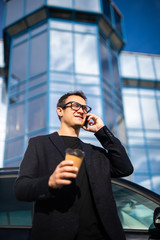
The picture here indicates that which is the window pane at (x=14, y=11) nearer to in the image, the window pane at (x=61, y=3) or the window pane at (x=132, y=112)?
the window pane at (x=61, y=3)

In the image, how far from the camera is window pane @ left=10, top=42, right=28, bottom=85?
1111cm

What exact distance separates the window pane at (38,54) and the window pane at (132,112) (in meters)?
6.52

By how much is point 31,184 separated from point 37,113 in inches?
344

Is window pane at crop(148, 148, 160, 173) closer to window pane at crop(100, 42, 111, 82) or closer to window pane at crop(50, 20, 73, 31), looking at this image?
window pane at crop(100, 42, 111, 82)

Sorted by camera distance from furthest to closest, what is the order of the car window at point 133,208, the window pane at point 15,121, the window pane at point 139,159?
the window pane at point 139,159, the window pane at point 15,121, the car window at point 133,208

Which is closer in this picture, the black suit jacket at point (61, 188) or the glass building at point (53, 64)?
the black suit jacket at point (61, 188)

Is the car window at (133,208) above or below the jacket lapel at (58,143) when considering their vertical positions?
below

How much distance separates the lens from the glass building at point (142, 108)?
1393 cm

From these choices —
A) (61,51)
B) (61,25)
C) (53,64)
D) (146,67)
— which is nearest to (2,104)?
(53,64)

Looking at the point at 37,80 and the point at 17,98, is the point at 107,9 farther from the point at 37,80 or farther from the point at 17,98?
the point at 17,98

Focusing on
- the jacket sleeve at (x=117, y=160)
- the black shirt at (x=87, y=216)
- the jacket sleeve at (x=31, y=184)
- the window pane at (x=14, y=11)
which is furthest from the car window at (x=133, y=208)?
the window pane at (x=14, y=11)

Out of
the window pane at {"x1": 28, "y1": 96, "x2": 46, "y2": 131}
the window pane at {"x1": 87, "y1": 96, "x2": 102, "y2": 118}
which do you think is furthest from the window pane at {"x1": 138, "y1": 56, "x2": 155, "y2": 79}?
the window pane at {"x1": 28, "y1": 96, "x2": 46, "y2": 131}

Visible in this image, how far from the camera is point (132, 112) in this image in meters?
14.8

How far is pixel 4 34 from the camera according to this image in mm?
12125
